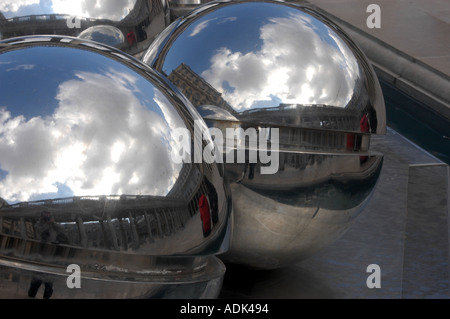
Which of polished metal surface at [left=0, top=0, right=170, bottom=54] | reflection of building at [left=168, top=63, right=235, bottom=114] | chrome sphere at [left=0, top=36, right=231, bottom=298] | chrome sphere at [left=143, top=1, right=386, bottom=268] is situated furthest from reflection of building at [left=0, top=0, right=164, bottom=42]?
chrome sphere at [left=0, top=36, right=231, bottom=298]

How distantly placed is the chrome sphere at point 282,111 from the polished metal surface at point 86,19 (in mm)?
1073

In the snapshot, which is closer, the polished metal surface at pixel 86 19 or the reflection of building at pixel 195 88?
the reflection of building at pixel 195 88

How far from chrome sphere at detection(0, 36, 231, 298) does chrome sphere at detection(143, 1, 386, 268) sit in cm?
47

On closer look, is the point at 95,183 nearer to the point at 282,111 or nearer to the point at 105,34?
the point at 282,111

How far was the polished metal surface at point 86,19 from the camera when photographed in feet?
11.6

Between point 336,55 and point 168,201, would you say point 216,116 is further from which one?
point 168,201

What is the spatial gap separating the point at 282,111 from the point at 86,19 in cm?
164

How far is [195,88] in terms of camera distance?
Result: 2508mm

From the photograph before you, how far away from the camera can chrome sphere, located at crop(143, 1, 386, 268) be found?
8.01 ft

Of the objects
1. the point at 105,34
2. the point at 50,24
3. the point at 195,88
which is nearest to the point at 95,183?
the point at 195,88

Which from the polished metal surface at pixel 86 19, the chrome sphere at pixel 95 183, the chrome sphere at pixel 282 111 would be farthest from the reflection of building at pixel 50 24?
the chrome sphere at pixel 95 183

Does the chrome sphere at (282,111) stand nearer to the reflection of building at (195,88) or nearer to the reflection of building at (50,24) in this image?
the reflection of building at (195,88)
